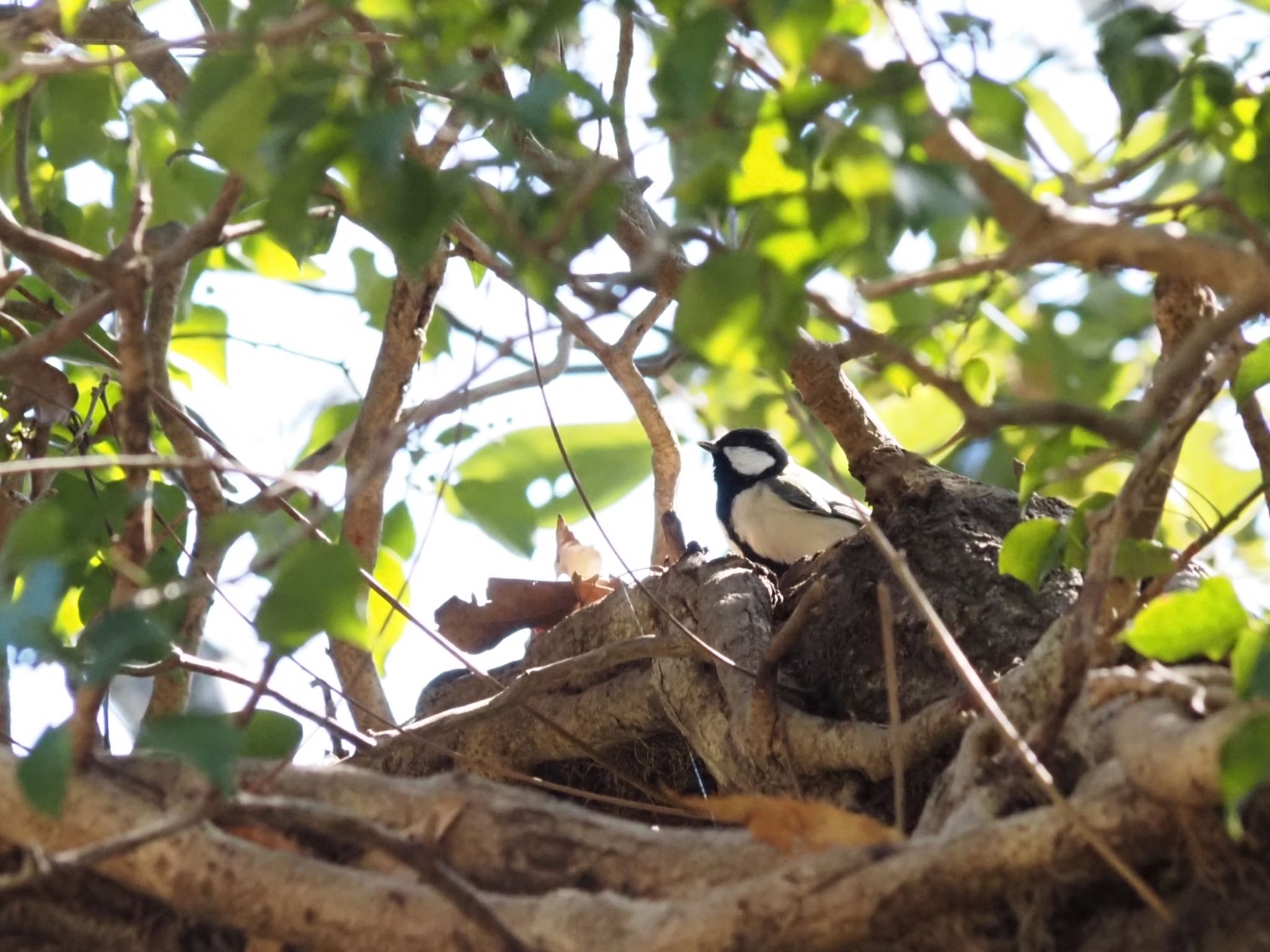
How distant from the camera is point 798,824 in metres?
1.72

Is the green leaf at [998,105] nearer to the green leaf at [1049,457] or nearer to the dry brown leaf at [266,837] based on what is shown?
the green leaf at [1049,457]

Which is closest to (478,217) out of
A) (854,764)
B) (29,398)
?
(854,764)

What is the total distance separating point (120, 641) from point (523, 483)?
2459mm

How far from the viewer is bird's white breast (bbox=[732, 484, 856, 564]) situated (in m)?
5.91

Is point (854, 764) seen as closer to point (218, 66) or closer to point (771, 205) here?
point (771, 205)

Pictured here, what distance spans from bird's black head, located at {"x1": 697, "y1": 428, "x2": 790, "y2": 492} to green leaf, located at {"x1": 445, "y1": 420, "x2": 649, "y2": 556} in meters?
2.54

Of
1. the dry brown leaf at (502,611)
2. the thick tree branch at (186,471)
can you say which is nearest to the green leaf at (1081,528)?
the thick tree branch at (186,471)

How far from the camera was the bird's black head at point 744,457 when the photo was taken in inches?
262

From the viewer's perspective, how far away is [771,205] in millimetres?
1510

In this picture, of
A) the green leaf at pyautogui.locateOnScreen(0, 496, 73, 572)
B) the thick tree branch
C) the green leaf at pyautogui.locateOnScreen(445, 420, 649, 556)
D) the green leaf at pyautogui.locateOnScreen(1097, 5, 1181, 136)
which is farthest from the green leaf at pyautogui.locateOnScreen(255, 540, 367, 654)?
the green leaf at pyautogui.locateOnScreen(445, 420, 649, 556)

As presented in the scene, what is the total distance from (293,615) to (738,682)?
1.52 meters

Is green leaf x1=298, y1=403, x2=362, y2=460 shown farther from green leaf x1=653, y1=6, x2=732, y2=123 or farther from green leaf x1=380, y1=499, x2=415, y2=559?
green leaf x1=653, y1=6, x2=732, y2=123

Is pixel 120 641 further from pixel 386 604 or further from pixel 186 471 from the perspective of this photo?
pixel 386 604

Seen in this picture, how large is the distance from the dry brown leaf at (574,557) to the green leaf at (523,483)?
0.05 meters
